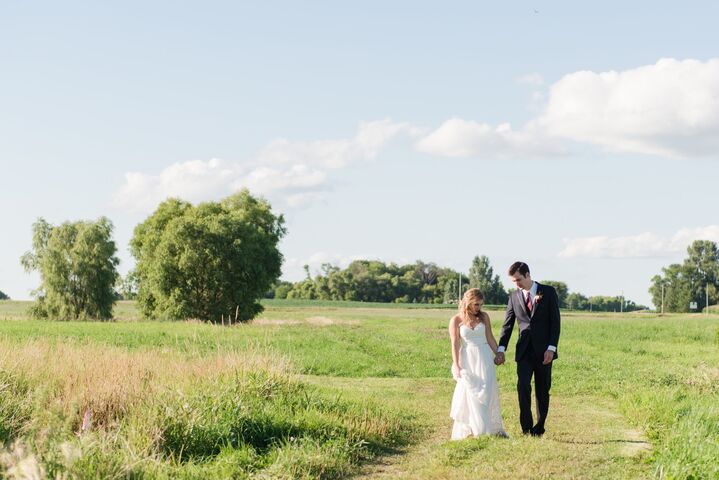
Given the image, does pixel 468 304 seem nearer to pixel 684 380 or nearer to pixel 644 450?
pixel 644 450

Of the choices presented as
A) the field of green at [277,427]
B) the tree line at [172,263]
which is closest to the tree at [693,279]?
the tree line at [172,263]

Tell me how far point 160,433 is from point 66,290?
6241cm

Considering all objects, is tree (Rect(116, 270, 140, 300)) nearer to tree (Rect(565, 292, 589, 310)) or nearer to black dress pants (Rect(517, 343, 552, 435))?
black dress pants (Rect(517, 343, 552, 435))

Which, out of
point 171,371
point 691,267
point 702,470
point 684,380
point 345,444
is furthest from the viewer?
point 691,267

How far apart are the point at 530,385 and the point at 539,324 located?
92 cm

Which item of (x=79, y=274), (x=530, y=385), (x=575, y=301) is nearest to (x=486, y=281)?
(x=575, y=301)

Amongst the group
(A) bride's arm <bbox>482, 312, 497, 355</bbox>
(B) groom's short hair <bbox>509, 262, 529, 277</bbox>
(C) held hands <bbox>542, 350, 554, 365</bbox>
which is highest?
(B) groom's short hair <bbox>509, 262, 529, 277</bbox>

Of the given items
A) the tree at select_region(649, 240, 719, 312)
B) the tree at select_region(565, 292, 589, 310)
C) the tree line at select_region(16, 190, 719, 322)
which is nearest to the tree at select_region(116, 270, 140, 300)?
the tree line at select_region(16, 190, 719, 322)

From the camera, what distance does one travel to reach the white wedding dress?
11.6 meters

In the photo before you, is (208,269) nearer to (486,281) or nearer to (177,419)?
(177,419)

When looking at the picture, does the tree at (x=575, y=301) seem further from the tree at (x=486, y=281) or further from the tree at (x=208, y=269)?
the tree at (x=208, y=269)

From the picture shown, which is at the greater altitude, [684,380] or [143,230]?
[143,230]

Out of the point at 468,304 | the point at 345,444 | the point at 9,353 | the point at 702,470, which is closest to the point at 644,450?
the point at 702,470

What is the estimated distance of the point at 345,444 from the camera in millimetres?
11273
